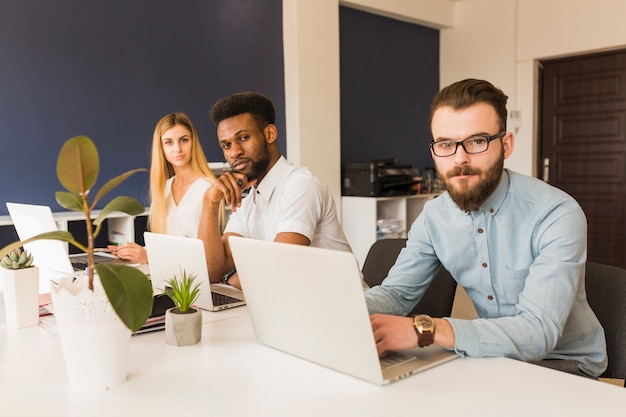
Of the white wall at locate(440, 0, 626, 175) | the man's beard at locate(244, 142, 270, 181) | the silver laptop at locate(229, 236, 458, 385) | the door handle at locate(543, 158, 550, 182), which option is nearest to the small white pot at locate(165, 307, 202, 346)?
the silver laptop at locate(229, 236, 458, 385)

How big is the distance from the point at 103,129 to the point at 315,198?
2.32 metres

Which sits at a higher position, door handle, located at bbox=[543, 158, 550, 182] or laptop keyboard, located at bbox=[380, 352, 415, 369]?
door handle, located at bbox=[543, 158, 550, 182]

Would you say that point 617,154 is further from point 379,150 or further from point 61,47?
point 61,47

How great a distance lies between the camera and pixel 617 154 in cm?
548

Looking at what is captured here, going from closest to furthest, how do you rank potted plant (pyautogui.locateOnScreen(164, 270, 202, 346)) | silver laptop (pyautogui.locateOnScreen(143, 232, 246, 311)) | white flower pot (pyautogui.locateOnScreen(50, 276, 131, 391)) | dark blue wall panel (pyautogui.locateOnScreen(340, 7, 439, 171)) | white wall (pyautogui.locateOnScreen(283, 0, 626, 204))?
white flower pot (pyautogui.locateOnScreen(50, 276, 131, 391)) → potted plant (pyautogui.locateOnScreen(164, 270, 202, 346)) → silver laptop (pyautogui.locateOnScreen(143, 232, 246, 311)) → white wall (pyautogui.locateOnScreen(283, 0, 626, 204)) → dark blue wall panel (pyautogui.locateOnScreen(340, 7, 439, 171))

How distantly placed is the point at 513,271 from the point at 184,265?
0.96 m

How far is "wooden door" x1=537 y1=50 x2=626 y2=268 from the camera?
5.46 m

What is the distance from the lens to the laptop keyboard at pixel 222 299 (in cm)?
185

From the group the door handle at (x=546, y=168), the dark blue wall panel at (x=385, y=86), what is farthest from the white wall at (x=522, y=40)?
the dark blue wall panel at (x=385, y=86)

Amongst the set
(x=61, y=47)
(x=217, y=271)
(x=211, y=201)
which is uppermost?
(x=61, y=47)

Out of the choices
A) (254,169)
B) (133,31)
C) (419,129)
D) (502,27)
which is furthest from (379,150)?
(254,169)

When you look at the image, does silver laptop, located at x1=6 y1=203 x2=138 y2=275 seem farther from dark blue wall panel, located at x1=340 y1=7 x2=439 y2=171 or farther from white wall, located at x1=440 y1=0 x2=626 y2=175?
white wall, located at x1=440 y1=0 x2=626 y2=175

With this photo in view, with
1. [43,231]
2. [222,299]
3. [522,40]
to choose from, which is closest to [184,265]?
[222,299]

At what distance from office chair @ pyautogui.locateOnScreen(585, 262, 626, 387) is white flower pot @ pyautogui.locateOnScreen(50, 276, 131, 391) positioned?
127cm
